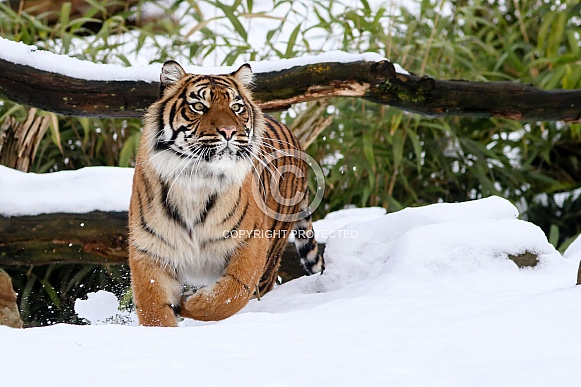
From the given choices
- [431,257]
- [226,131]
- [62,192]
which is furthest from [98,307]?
[431,257]

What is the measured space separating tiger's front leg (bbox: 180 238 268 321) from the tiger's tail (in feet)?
2.56

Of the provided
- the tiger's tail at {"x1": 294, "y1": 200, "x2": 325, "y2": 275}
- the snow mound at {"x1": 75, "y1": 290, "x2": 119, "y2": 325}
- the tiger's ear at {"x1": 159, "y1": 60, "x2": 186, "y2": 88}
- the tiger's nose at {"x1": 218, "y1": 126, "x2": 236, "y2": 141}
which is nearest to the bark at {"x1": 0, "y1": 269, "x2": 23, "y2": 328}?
the tiger's nose at {"x1": 218, "y1": 126, "x2": 236, "y2": 141}

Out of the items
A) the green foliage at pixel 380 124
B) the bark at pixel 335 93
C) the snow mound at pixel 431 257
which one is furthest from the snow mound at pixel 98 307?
the bark at pixel 335 93

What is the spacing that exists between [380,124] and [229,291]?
2.45 meters

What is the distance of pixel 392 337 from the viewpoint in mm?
2043

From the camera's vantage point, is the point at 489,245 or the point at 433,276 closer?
Result: the point at 433,276

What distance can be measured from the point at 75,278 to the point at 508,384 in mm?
3191

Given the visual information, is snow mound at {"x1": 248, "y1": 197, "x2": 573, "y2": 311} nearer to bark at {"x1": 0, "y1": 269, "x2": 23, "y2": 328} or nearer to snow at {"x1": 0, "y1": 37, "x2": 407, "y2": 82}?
snow at {"x1": 0, "y1": 37, "x2": 407, "y2": 82}

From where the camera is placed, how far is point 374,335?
2.08m

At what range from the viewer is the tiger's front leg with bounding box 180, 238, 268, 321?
2.92 metres

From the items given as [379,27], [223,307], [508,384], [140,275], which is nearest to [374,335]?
[508,384]

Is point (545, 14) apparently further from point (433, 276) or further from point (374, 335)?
point (374, 335)

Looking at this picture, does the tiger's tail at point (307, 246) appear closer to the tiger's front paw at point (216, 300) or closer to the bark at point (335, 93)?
the bark at point (335, 93)

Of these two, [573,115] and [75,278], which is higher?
[573,115]
